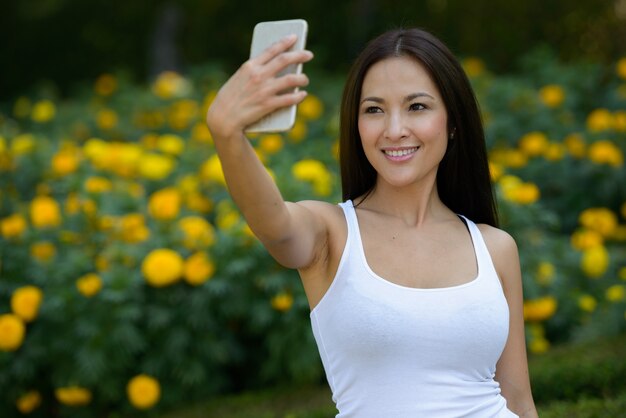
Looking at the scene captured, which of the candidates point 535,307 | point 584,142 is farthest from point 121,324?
point 584,142

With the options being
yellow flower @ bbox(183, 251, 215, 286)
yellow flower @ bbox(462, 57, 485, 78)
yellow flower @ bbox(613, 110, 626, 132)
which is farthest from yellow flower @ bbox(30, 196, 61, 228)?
yellow flower @ bbox(462, 57, 485, 78)

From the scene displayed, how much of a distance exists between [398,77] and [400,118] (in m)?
0.10

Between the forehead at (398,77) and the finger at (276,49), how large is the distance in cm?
47

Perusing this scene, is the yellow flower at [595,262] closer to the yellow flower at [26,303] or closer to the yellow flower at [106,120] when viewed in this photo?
the yellow flower at [26,303]

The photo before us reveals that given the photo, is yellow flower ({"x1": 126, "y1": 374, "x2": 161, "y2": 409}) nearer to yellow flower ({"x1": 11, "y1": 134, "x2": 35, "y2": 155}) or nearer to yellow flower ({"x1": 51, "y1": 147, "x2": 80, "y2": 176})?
yellow flower ({"x1": 51, "y1": 147, "x2": 80, "y2": 176})

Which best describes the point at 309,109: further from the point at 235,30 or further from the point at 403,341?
the point at 403,341

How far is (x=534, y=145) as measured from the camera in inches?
220

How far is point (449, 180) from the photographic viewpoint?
7.59 ft

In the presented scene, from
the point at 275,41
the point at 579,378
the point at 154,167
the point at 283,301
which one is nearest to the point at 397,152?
the point at 275,41

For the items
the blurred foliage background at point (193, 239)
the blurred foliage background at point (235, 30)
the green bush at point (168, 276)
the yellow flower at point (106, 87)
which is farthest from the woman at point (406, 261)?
the blurred foliage background at point (235, 30)

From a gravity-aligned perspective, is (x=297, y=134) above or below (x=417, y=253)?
above

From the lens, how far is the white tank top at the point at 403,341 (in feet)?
6.27

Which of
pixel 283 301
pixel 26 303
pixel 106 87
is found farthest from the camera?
pixel 106 87

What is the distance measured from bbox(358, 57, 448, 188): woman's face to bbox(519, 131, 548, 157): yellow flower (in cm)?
368
